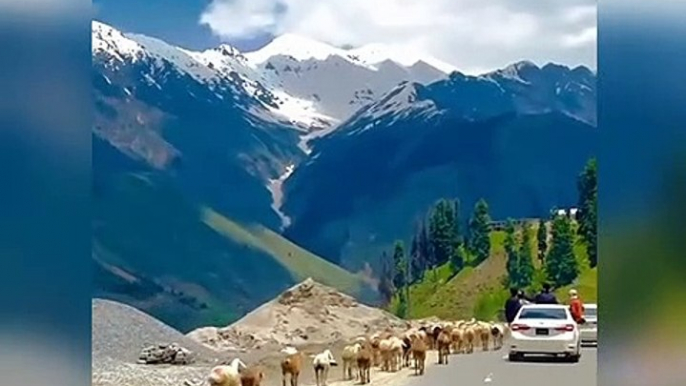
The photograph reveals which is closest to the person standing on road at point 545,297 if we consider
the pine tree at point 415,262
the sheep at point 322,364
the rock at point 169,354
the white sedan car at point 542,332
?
the white sedan car at point 542,332

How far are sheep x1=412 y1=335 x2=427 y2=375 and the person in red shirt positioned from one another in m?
0.67

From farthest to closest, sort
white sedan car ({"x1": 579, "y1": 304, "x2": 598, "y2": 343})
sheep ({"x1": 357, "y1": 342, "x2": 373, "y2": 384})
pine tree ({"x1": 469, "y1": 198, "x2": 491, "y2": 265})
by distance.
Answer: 1. sheep ({"x1": 357, "y1": 342, "x2": 373, "y2": 384})
2. pine tree ({"x1": 469, "y1": 198, "x2": 491, "y2": 265})
3. white sedan car ({"x1": 579, "y1": 304, "x2": 598, "y2": 343})

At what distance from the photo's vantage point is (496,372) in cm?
489

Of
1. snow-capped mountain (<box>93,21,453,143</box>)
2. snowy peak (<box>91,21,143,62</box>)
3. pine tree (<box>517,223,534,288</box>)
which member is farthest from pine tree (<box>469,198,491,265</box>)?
snowy peak (<box>91,21,143,62</box>)

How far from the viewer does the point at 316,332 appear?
491cm

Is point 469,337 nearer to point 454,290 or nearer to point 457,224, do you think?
point 454,290

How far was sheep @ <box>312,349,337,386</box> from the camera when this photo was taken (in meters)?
4.90

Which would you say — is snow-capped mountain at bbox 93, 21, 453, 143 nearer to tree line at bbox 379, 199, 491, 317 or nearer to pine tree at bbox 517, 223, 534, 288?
tree line at bbox 379, 199, 491, 317

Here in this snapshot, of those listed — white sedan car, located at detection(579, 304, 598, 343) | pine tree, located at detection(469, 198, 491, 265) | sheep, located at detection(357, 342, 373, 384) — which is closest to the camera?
white sedan car, located at detection(579, 304, 598, 343)

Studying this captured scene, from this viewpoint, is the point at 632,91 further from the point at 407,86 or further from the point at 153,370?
the point at 153,370

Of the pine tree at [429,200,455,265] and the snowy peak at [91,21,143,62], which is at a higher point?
the snowy peak at [91,21,143,62]

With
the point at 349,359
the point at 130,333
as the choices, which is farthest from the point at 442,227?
the point at 130,333

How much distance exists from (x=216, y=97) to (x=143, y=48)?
1.28 ft

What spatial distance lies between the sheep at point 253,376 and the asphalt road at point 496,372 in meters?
0.68
